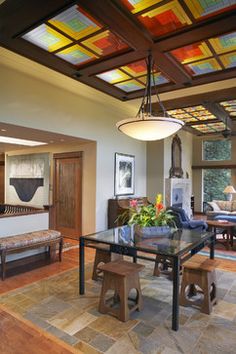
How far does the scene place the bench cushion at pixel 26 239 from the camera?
12.5 feet

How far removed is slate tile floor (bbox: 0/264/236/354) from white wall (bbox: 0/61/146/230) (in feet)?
8.58

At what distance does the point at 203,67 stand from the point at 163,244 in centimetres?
269

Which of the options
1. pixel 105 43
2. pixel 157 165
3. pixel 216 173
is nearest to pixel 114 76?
pixel 105 43

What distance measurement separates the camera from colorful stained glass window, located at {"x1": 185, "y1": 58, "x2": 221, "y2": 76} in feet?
11.7

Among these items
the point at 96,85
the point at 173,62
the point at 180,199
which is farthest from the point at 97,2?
the point at 180,199

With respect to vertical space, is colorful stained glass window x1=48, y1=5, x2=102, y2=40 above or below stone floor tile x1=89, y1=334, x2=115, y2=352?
Answer: above

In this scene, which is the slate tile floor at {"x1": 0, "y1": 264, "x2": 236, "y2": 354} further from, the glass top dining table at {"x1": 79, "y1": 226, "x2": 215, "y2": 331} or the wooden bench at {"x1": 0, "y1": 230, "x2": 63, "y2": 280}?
the wooden bench at {"x1": 0, "y1": 230, "x2": 63, "y2": 280}

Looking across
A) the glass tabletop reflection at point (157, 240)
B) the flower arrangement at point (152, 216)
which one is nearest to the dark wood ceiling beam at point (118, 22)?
the flower arrangement at point (152, 216)

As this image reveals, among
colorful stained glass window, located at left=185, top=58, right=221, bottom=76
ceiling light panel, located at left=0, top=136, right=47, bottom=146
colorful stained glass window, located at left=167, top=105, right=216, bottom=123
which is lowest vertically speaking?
ceiling light panel, located at left=0, top=136, right=47, bottom=146

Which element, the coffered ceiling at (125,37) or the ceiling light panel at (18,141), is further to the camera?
the ceiling light panel at (18,141)

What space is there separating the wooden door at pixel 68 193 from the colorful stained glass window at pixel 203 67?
3.20 meters

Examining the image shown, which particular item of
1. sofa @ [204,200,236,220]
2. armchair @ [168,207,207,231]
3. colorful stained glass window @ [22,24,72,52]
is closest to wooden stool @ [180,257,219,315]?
armchair @ [168,207,207,231]

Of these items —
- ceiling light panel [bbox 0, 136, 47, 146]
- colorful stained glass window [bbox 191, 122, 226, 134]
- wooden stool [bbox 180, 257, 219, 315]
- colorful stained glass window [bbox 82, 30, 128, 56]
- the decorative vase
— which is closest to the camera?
wooden stool [bbox 180, 257, 219, 315]

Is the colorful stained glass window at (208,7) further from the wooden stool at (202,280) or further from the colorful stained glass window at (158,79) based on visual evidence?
the wooden stool at (202,280)
